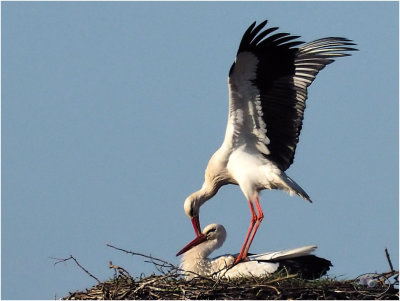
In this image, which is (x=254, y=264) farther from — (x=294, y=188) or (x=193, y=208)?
(x=193, y=208)

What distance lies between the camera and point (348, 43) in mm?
12398

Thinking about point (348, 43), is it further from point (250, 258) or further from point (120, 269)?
point (120, 269)

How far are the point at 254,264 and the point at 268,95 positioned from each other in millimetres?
1849

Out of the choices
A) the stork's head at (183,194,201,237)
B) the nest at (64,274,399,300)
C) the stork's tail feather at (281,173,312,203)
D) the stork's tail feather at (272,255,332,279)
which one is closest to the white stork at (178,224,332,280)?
the stork's tail feather at (272,255,332,279)

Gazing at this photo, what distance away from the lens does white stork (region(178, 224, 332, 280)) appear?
1055 cm

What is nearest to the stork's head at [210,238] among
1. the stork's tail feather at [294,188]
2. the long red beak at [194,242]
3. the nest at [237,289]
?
the long red beak at [194,242]

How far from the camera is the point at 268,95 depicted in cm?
1178

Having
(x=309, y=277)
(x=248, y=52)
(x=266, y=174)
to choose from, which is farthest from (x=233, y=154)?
(x=309, y=277)

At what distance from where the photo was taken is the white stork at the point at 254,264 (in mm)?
10547

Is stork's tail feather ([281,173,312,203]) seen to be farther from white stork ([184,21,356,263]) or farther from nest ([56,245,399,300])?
nest ([56,245,399,300])

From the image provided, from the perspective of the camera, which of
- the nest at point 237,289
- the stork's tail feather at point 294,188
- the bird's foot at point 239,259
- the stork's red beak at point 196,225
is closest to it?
the nest at point 237,289

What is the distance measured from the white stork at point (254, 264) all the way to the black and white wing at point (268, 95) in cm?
128

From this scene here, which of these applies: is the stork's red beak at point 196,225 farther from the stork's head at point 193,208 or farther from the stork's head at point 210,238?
the stork's head at point 210,238

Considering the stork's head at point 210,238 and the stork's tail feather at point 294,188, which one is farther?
the stork's tail feather at point 294,188
